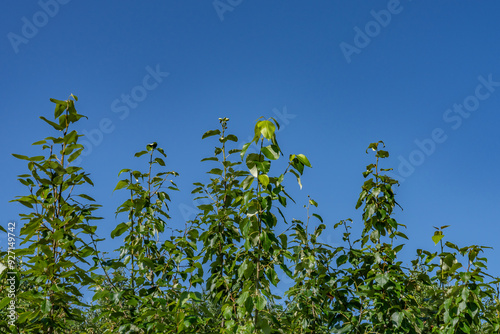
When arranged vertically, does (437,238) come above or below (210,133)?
below

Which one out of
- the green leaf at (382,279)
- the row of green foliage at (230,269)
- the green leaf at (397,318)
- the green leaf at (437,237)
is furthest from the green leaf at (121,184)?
the green leaf at (437,237)

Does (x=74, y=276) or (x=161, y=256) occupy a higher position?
(x=161, y=256)

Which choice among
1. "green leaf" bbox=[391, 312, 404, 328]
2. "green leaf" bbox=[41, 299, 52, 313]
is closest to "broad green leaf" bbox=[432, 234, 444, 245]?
"green leaf" bbox=[391, 312, 404, 328]

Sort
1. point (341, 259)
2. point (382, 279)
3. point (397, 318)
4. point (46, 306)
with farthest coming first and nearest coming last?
point (341, 259) < point (382, 279) < point (397, 318) < point (46, 306)

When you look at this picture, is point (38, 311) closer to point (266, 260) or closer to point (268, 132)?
point (266, 260)

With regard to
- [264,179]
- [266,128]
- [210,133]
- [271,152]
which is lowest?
[264,179]

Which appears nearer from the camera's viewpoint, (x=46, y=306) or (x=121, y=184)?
(x=46, y=306)

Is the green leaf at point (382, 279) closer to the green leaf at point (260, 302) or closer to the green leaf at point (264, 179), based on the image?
the green leaf at point (260, 302)

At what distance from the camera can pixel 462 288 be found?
3.79 meters

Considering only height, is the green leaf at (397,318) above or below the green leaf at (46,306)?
above

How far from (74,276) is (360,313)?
2490 mm

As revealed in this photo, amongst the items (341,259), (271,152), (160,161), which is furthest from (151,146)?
(341,259)

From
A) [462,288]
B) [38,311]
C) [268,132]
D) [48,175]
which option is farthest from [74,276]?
[462,288]

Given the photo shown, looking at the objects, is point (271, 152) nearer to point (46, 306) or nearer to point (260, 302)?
point (260, 302)
